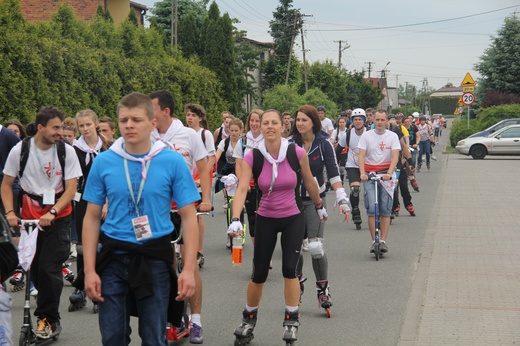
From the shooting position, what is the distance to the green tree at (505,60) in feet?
208

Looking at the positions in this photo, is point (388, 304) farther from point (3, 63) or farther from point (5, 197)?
point (3, 63)

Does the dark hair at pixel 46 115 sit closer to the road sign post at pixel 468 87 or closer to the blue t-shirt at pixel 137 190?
the blue t-shirt at pixel 137 190

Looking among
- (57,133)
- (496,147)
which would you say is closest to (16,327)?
(57,133)

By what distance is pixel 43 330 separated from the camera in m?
7.20

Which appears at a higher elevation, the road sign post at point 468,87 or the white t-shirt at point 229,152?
the road sign post at point 468,87

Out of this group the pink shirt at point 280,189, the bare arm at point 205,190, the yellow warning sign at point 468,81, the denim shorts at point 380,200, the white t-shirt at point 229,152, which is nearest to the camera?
the pink shirt at point 280,189

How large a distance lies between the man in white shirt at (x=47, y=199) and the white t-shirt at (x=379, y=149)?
5424 mm

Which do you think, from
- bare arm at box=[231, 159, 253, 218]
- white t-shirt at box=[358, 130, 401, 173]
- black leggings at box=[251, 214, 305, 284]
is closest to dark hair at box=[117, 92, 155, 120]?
bare arm at box=[231, 159, 253, 218]

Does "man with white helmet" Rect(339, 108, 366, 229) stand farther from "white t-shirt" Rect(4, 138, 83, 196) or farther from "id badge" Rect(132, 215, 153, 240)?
"id badge" Rect(132, 215, 153, 240)

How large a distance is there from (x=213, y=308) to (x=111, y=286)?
3905 mm

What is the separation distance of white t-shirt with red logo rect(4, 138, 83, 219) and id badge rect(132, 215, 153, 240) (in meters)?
2.76

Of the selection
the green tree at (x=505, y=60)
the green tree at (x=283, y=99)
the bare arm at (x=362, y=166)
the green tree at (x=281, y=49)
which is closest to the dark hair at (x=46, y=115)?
the bare arm at (x=362, y=166)

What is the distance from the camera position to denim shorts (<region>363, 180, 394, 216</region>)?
1170 centimetres

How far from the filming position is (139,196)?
4.87 metres
